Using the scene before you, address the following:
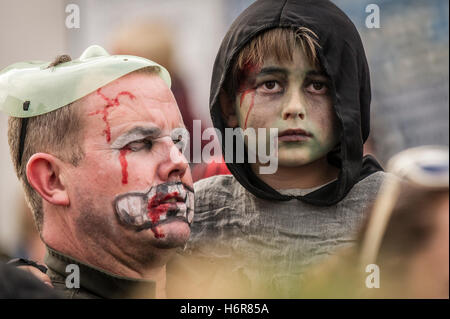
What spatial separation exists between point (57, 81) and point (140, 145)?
0.22 metres

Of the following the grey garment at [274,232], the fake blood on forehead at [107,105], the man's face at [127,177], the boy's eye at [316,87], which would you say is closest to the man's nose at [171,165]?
the man's face at [127,177]

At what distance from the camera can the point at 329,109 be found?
5.27 ft

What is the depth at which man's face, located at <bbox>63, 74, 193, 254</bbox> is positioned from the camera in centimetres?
148

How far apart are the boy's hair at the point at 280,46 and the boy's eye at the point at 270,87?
5 centimetres

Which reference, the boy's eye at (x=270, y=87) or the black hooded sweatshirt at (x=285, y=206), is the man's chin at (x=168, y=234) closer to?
the black hooded sweatshirt at (x=285, y=206)

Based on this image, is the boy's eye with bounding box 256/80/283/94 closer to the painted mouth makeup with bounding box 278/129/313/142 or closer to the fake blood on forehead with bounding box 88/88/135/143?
the painted mouth makeup with bounding box 278/129/313/142

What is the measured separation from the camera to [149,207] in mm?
1487

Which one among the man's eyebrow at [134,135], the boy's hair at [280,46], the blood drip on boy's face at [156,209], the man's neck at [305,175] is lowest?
the blood drip on boy's face at [156,209]

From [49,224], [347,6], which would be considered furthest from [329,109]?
[49,224]

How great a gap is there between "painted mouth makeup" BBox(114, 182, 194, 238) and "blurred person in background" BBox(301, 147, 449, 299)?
370mm

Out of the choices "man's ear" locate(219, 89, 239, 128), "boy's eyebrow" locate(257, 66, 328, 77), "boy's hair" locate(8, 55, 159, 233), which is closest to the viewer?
"boy's hair" locate(8, 55, 159, 233)

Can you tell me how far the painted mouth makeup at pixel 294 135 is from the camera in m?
1.59

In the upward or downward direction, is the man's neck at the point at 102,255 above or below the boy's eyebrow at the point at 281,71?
below

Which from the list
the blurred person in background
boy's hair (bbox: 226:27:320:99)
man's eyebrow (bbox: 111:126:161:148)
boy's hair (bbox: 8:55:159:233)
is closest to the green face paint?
boy's hair (bbox: 8:55:159:233)
